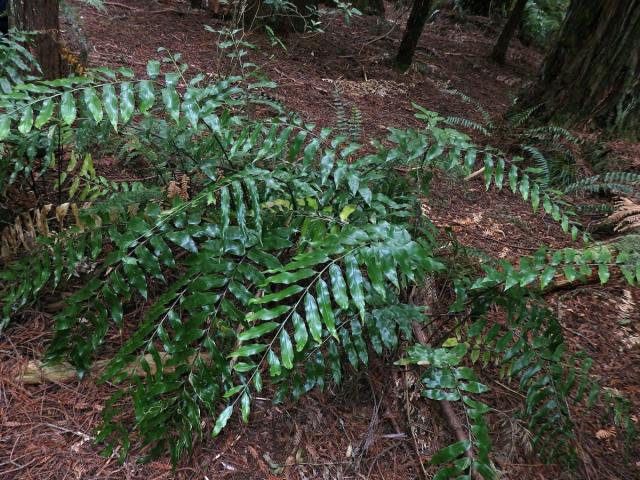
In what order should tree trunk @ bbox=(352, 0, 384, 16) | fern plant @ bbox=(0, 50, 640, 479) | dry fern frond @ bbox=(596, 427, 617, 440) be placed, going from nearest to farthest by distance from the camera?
fern plant @ bbox=(0, 50, 640, 479) < dry fern frond @ bbox=(596, 427, 617, 440) < tree trunk @ bbox=(352, 0, 384, 16)

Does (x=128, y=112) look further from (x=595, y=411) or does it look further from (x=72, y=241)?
(x=595, y=411)

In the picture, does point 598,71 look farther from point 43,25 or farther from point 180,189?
point 43,25

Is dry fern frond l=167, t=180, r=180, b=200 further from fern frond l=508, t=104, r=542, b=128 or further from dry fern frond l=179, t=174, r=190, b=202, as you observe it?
fern frond l=508, t=104, r=542, b=128

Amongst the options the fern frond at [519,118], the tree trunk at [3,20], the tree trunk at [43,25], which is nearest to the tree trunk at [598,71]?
the fern frond at [519,118]

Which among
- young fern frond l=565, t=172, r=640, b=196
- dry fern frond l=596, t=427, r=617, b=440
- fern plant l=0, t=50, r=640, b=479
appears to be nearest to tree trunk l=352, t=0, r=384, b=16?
young fern frond l=565, t=172, r=640, b=196

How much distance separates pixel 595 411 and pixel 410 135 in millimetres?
1828

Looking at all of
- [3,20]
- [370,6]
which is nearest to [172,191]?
[3,20]

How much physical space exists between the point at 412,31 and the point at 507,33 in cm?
315

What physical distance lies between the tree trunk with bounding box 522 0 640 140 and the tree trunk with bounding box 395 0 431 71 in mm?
1978

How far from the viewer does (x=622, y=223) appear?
3215 mm

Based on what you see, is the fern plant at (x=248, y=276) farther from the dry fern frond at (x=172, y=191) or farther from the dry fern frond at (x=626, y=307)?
the dry fern frond at (x=626, y=307)

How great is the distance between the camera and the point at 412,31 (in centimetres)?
641

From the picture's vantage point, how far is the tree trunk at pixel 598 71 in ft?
15.2

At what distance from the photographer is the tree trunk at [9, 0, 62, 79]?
277 centimetres
